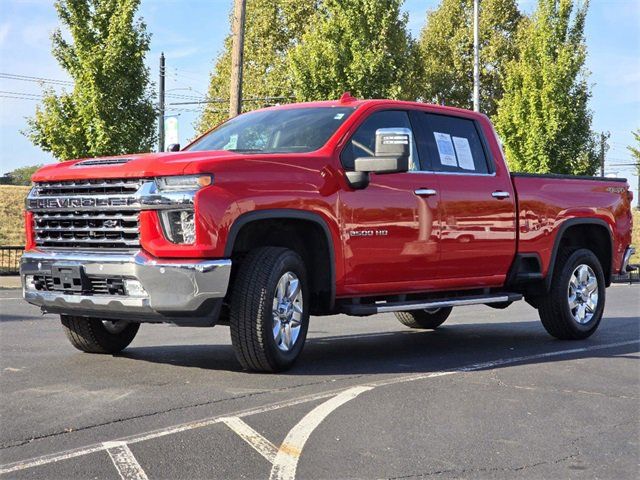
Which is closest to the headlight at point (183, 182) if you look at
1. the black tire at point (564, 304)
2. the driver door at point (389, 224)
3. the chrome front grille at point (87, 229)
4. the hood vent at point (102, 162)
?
the chrome front grille at point (87, 229)

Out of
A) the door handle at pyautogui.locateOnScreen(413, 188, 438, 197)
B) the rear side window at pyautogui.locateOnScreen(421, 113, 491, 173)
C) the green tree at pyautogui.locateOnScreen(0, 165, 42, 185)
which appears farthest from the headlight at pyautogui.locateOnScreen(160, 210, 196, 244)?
the green tree at pyautogui.locateOnScreen(0, 165, 42, 185)

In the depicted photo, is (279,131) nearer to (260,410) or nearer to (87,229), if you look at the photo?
(87,229)

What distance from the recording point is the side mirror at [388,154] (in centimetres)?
706

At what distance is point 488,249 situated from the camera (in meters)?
8.53

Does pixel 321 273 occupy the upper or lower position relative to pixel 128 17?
lower

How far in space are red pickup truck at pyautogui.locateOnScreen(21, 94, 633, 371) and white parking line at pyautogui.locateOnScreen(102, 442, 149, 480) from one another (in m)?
1.67

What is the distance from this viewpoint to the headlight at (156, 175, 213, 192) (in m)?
6.26

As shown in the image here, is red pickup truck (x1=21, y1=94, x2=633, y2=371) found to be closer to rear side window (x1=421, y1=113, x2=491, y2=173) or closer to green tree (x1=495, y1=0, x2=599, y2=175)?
rear side window (x1=421, y1=113, x2=491, y2=173)

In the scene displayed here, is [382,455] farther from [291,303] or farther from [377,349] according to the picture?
[377,349]

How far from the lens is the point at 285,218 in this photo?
6.82 metres

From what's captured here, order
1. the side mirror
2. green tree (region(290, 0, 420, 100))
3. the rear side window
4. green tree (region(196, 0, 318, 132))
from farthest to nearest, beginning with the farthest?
green tree (region(196, 0, 318, 132)) → green tree (region(290, 0, 420, 100)) → the rear side window → the side mirror

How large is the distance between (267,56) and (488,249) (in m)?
42.4

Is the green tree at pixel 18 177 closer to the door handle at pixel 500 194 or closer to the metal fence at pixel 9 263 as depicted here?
the metal fence at pixel 9 263

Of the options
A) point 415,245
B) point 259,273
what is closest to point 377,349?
point 415,245
